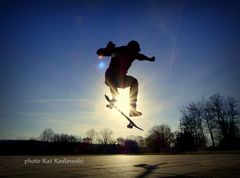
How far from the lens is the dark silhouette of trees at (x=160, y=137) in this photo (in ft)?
312

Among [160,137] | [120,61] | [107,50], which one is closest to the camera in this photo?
[107,50]

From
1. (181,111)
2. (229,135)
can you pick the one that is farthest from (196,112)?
(229,135)

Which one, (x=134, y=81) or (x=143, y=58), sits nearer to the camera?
(x=143, y=58)

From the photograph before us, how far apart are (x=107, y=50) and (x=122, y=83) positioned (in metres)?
1.21

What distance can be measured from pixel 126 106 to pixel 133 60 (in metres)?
2.10

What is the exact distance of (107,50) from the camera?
623 centimetres

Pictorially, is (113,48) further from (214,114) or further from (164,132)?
(164,132)

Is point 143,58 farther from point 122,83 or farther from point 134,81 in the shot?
point 122,83

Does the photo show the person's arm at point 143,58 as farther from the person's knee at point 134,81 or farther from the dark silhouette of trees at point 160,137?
the dark silhouette of trees at point 160,137

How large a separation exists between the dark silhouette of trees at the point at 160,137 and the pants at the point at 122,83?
8749 cm

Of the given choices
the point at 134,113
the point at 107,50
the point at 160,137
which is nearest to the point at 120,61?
the point at 107,50

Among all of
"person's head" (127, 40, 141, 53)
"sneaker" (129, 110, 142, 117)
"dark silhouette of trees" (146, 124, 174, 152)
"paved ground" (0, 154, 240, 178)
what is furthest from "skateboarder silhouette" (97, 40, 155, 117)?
"dark silhouette of trees" (146, 124, 174, 152)

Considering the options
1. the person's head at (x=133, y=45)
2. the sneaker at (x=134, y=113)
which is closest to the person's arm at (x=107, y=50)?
the person's head at (x=133, y=45)

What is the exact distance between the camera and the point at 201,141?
5841cm
